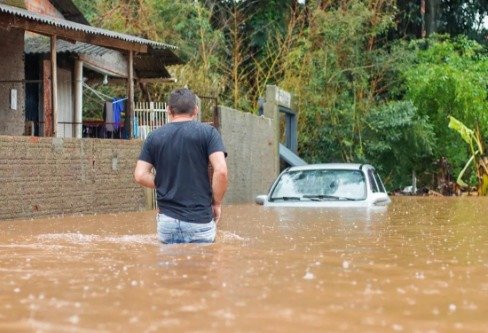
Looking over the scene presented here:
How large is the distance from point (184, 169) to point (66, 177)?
28.9 feet

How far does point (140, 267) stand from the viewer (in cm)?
686

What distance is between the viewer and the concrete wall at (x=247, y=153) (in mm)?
21062

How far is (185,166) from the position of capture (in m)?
7.69

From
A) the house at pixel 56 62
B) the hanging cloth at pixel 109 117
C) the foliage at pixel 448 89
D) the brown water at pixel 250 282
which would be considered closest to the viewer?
the brown water at pixel 250 282

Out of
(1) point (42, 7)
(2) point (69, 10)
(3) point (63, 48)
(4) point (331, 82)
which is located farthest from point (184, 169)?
(4) point (331, 82)

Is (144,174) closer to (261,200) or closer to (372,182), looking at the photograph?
(261,200)

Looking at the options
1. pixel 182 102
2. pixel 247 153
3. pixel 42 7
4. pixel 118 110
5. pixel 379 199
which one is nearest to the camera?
pixel 182 102

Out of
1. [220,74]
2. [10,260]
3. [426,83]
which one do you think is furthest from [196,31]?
[10,260]

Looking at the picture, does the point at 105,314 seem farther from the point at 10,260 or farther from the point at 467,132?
the point at 467,132

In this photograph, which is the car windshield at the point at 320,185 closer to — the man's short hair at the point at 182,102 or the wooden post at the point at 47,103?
the wooden post at the point at 47,103

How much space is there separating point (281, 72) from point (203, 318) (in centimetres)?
2420

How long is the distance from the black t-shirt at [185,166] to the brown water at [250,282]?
1.14 feet

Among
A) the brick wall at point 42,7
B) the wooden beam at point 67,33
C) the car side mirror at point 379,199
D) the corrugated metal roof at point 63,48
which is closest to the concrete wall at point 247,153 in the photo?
the wooden beam at point 67,33

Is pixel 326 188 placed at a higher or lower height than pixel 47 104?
lower
